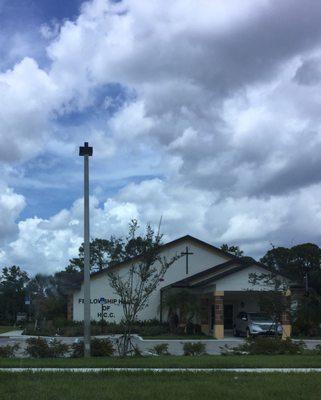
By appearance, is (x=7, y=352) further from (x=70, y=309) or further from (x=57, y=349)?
(x=70, y=309)

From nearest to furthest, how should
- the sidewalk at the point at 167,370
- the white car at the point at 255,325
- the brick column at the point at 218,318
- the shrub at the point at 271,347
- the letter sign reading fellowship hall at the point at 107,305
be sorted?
1. the sidewalk at the point at 167,370
2. the shrub at the point at 271,347
3. the white car at the point at 255,325
4. the brick column at the point at 218,318
5. the letter sign reading fellowship hall at the point at 107,305

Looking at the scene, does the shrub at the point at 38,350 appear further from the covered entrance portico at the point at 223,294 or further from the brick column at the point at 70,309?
the brick column at the point at 70,309

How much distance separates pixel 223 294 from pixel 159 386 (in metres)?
27.5

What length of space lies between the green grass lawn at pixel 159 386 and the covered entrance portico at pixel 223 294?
20.5 m

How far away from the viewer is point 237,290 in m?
37.2

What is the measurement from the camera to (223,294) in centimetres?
3744

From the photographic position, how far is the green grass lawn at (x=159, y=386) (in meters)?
9.30

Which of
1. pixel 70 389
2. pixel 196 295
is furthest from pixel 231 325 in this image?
pixel 70 389

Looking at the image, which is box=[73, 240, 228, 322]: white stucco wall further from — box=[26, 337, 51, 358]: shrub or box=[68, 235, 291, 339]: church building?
box=[26, 337, 51, 358]: shrub

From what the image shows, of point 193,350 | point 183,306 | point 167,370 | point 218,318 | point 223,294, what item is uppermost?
point 223,294

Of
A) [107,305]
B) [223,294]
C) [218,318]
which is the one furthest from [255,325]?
[107,305]

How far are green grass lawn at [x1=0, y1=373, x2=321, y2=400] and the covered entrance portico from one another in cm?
2052

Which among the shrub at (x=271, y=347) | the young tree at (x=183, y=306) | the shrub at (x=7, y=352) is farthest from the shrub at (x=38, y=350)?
the young tree at (x=183, y=306)

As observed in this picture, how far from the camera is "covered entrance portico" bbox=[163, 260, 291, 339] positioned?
3669cm
